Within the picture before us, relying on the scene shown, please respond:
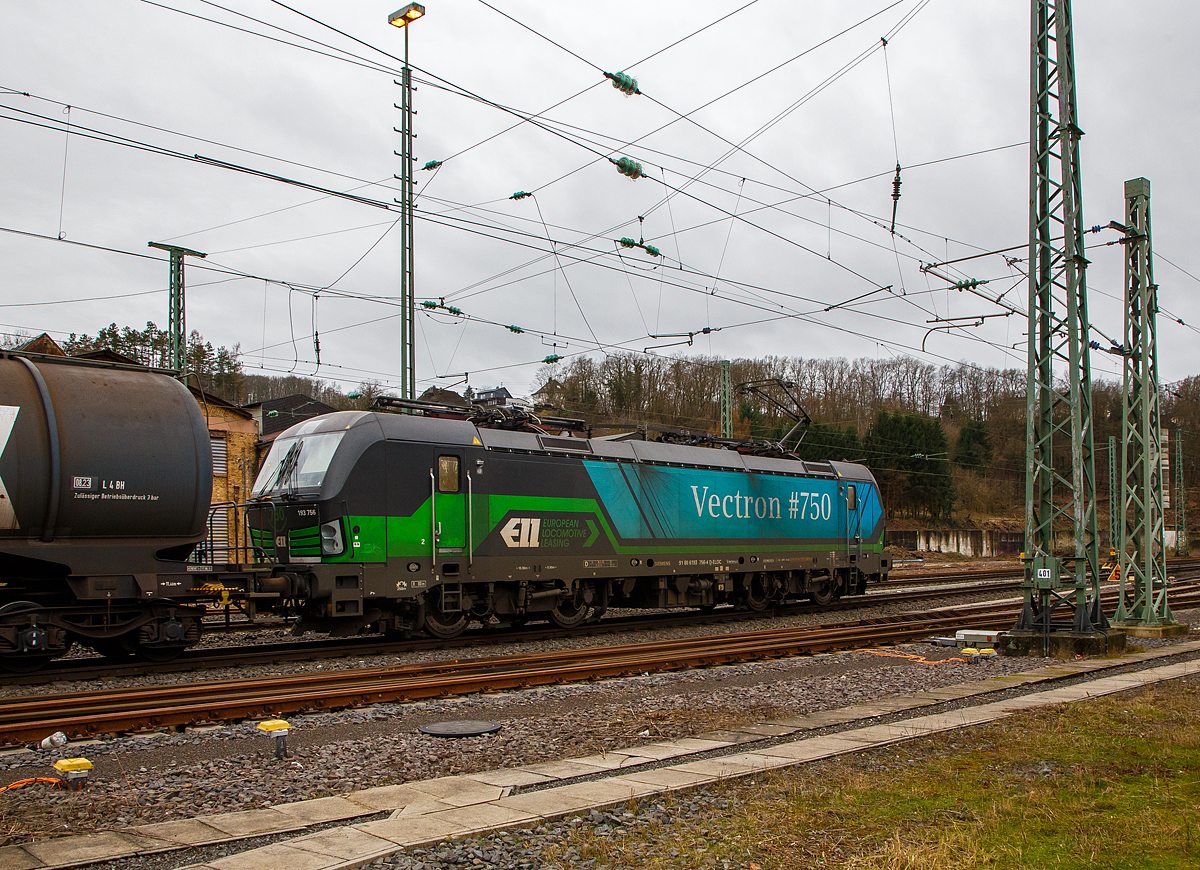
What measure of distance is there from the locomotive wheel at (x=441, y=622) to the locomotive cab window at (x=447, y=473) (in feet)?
6.71

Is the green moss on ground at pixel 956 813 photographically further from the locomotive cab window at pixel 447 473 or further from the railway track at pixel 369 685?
the locomotive cab window at pixel 447 473

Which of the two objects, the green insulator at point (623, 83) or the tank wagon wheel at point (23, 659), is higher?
the green insulator at point (623, 83)

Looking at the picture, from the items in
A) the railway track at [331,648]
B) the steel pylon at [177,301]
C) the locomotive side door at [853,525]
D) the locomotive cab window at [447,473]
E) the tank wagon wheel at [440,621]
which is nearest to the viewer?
the railway track at [331,648]

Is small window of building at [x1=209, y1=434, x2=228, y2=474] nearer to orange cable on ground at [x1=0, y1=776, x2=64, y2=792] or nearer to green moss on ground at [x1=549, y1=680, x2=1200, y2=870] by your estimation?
orange cable on ground at [x1=0, y1=776, x2=64, y2=792]

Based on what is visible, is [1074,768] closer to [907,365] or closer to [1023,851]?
[1023,851]

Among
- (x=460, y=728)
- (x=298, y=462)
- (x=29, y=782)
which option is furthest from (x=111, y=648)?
(x=460, y=728)

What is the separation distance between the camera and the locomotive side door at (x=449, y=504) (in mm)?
15547

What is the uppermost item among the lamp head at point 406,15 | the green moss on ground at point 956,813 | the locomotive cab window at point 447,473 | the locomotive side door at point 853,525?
the lamp head at point 406,15

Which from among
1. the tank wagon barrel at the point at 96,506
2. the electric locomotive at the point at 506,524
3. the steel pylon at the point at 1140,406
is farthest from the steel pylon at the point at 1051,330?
the tank wagon barrel at the point at 96,506

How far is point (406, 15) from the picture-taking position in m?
17.8

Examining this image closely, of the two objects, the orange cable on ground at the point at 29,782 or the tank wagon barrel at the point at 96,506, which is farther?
the tank wagon barrel at the point at 96,506

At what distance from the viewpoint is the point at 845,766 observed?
7.27 metres

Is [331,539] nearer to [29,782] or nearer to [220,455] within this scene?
[29,782]

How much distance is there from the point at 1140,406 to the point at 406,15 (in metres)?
16.1
